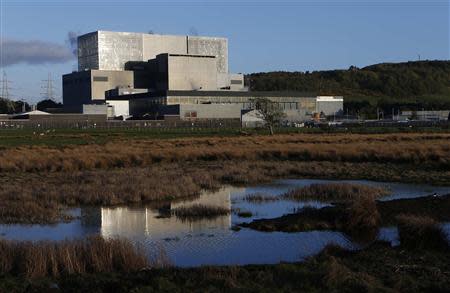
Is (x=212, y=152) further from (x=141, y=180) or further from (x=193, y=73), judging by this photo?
(x=193, y=73)

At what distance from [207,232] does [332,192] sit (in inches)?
369

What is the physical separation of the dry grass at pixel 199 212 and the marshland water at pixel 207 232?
0.29 meters

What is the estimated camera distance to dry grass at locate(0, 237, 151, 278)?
40.5ft

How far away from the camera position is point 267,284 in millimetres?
11062

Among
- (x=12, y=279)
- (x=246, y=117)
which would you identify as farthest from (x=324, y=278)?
(x=246, y=117)

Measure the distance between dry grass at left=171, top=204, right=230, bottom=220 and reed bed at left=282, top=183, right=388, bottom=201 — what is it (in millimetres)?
4666

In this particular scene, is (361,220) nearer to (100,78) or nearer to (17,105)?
(100,78)

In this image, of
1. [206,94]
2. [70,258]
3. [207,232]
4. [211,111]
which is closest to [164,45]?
[206,94]

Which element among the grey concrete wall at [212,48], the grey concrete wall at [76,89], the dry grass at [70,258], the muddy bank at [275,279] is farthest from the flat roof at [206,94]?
the muddy bank at [275,279]

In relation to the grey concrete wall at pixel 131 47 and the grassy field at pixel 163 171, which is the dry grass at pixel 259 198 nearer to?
the grassy field at pixel 163 171

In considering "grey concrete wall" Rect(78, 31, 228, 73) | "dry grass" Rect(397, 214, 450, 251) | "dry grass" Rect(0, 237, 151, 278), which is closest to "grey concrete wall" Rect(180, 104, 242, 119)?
"grey concrete wall" Rect(78, 31, 228, 73)

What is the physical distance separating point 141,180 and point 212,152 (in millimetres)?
17941

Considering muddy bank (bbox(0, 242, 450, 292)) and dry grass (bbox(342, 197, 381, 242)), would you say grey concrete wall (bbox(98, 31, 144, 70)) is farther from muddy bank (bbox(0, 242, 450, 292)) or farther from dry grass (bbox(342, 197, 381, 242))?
muddy bank (bbox(0, 242, 450, 292))

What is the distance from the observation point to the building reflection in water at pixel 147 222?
59.9ft
